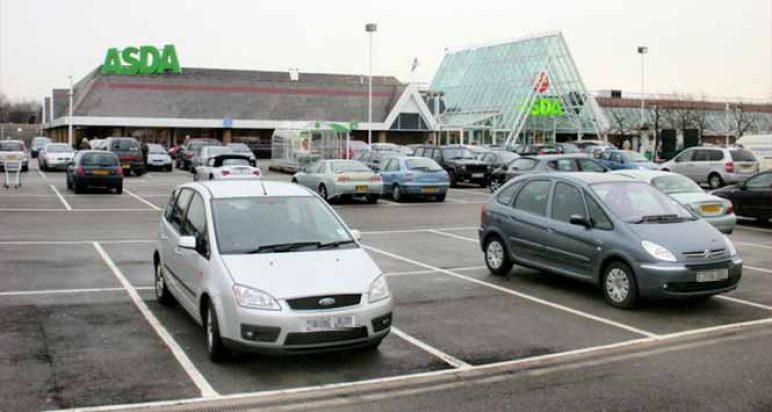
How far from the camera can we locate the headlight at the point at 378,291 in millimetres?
6915

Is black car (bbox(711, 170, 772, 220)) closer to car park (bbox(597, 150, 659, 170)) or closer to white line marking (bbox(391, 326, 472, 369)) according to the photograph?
car park (bbox(597, 150, 659, 170))

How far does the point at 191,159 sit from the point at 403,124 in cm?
2488

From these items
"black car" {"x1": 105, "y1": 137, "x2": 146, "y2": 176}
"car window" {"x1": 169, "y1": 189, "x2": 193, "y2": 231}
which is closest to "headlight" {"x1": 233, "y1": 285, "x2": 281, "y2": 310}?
"car window" {"x1": 169, "y1": 189, "x2": 193, "y2": 231}

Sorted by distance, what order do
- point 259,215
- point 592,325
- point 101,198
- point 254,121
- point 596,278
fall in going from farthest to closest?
point 254,121 → point 101,198 → point 596,278 → point 592,325 → point 259,215

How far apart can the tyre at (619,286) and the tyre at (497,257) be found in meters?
1.96

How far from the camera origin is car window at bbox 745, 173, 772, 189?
19.1 meters

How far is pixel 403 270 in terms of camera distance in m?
12.3

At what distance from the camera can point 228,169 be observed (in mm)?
25906

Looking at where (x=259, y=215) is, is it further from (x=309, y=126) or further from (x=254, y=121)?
(x=254, y=121)

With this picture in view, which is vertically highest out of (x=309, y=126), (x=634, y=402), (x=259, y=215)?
(x=309, y=126)

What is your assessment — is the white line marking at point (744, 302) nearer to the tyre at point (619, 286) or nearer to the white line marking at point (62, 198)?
the tyre at point (619, 286)

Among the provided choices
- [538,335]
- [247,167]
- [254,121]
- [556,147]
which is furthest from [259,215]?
[254,121]

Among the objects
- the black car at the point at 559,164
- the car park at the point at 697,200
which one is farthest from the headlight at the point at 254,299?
the black car at the point at 559,164

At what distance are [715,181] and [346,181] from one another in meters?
15.2
